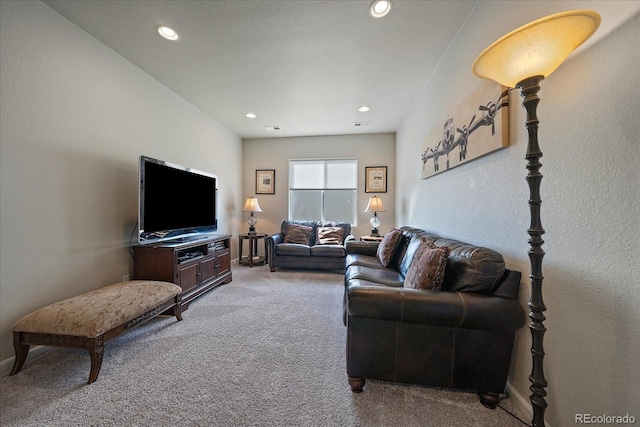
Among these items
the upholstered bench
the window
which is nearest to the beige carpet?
the upholstered bench

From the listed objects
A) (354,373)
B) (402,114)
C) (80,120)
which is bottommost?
(354,373)

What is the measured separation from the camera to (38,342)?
4.98 ft

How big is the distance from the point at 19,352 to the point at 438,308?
2713 mm

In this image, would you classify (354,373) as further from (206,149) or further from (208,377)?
(206,149)

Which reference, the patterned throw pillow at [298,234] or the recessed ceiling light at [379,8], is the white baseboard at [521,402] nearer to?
the recessed ceiling light at [379,8]

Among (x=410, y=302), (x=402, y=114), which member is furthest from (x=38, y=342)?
(x=402, y=114)

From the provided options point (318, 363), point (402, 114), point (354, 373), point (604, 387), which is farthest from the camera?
point (402, 114)

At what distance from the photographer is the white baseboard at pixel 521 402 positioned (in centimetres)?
122

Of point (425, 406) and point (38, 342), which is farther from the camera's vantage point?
point (38, 342)

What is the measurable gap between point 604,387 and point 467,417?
24.7 inches

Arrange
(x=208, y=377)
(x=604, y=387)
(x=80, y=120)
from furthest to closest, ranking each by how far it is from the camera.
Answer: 1. (x=80, y=120)
2. (x=208, y=377)
3. (x=604, y=387)

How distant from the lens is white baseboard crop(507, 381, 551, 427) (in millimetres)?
1217

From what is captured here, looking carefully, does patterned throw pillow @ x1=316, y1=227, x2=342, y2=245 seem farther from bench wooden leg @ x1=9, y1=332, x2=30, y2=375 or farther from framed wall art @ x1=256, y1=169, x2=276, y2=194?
bench wooden leg @ x1=9, y1=332, x2=30, y2=375

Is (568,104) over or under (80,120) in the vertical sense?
under
